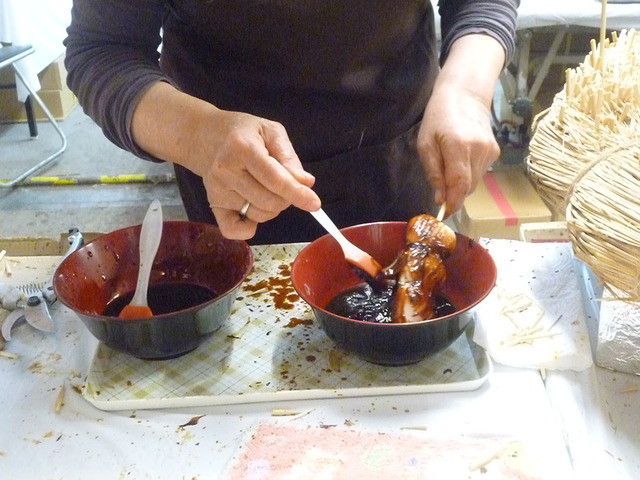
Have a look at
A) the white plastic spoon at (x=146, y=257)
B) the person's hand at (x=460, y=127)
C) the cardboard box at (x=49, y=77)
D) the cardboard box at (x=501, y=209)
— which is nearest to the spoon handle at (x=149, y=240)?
the white plastic spoon at (x=146, y=257)

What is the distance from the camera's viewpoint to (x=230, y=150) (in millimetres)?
597

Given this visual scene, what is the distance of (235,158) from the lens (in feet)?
1.95

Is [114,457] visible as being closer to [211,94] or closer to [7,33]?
[211,94]

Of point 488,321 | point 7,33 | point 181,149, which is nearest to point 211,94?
point 181,149

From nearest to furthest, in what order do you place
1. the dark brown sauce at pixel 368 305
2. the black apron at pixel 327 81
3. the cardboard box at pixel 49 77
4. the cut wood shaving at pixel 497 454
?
the cut wood shaving at pixel 497 454
the dark brown sauce at pixel 368 305
the black apron at pixel 327 81
the cardboard box at pixel 49 77

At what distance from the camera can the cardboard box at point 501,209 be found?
178 cm

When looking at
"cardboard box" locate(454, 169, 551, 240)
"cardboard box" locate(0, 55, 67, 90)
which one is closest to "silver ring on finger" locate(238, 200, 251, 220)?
"cardboard box" locate(454, 169, 551, 240)

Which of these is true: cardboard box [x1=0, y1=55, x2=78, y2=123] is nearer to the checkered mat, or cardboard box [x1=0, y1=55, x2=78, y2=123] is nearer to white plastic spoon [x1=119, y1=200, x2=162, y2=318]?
white plastic spoon [x1=119, y1=200, x2=162, y2=318]

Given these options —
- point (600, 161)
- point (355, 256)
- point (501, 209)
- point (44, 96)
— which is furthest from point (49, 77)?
point (600, 161)

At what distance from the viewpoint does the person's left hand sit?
0.73 meters

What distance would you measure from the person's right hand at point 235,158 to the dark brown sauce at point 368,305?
0.44 ft

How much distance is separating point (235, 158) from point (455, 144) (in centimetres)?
27

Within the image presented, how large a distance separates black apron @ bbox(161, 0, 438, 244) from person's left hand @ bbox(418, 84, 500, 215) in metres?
0.12

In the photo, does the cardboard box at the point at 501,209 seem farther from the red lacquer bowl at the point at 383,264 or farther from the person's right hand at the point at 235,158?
the person's right hand at the point at 235,158
